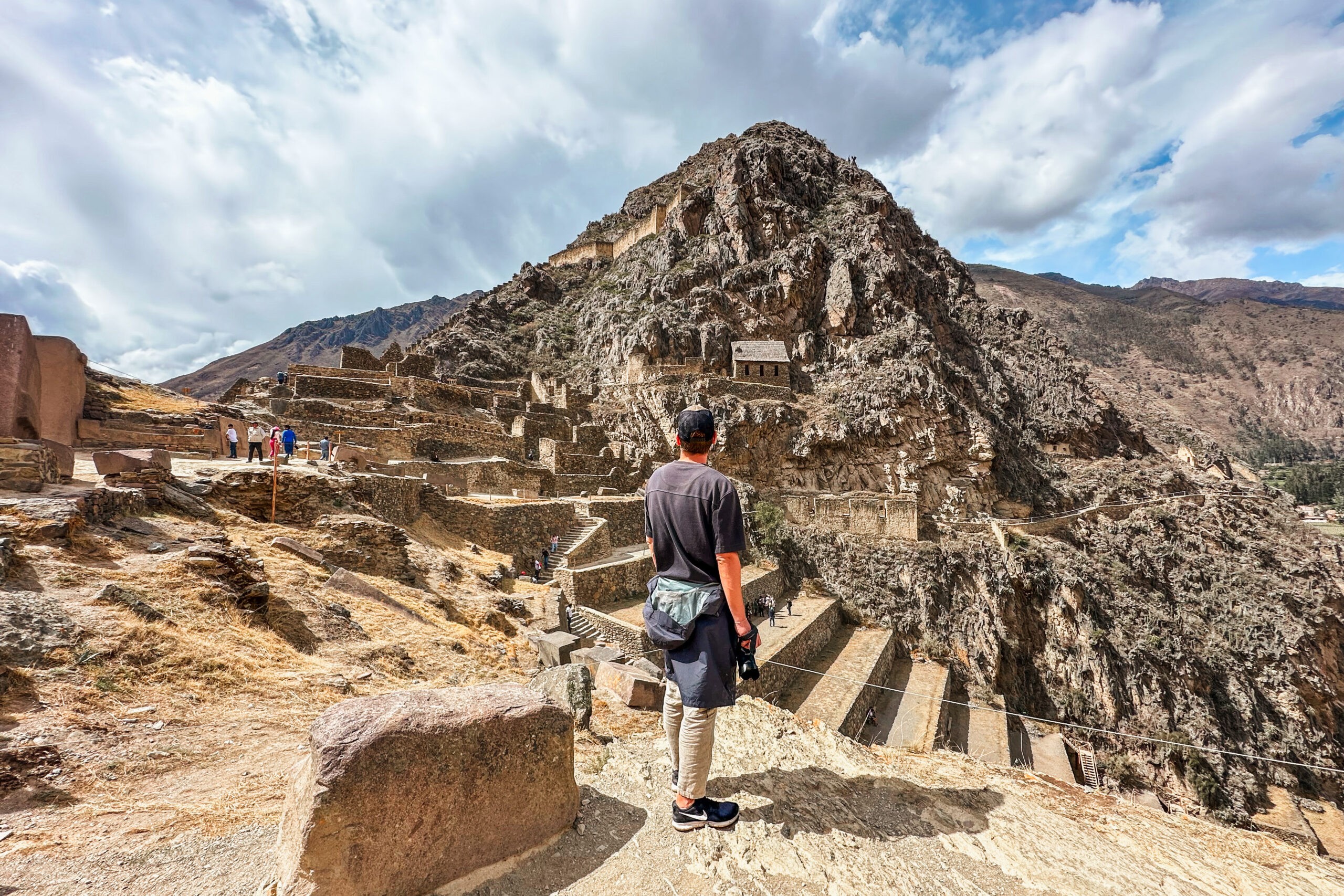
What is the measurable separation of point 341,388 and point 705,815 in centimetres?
2179

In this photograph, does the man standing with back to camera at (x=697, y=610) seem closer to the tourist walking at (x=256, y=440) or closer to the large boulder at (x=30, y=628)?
the large boulder at (x=30, y=628)

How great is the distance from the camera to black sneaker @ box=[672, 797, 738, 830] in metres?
2.84

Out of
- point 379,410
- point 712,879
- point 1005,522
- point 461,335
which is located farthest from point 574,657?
point 461,335

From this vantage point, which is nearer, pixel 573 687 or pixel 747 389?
pixel 573 687

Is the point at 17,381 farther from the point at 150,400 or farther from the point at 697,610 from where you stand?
the point at 150,400

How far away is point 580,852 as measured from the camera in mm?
2604

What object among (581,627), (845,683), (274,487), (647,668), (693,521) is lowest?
(845,683)

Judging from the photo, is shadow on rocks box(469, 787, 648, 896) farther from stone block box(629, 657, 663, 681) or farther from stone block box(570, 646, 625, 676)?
stone block box(570, 646, 625, 676)

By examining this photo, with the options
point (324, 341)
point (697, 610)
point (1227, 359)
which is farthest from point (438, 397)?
point (1227, 359)

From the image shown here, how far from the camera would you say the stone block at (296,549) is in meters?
7.86

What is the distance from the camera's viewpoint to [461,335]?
37.0 m

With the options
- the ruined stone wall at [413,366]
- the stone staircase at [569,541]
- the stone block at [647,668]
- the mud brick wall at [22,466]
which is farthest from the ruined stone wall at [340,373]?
the stone block at [647,668]

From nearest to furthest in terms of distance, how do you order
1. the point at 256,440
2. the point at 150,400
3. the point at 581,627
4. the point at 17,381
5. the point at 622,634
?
the point at 17,381 → the point at 622,634 → the point at 581,627 → the point at 256,440 → the point at 150,400

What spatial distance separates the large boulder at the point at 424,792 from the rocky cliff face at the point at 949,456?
21844mm
